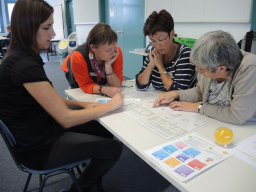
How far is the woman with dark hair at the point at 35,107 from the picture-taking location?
0.96m

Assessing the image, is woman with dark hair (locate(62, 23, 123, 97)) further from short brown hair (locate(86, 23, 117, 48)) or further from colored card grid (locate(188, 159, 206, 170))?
colored card grid (locate(188, 159, 206, 170))

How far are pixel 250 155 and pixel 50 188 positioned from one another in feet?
4.76

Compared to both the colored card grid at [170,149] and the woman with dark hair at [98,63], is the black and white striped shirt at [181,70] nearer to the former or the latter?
the woman with dark hair at [98,63]

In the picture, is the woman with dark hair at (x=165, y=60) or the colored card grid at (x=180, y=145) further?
the woman with dark hair at (x=165, y=60)

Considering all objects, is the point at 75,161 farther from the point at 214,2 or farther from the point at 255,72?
the point at 214,2

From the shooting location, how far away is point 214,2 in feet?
8.64

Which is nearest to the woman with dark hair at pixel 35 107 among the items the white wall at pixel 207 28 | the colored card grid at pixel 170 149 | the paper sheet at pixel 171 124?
the paper sheet at pixel 171 124

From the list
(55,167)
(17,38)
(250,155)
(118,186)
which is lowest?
(118,186)

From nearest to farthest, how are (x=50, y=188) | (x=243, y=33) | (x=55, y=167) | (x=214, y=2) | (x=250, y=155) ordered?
(x=250, y=155) → (x=55, y=167) → (x=50, y=188) → (x=243, y=33) → (x=214, y=2)

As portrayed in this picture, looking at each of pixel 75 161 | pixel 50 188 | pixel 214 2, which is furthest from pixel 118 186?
pixel 214 2

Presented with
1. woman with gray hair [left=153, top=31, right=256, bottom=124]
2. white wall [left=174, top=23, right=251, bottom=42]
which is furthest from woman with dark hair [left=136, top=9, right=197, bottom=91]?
white wall [left=174, top=23, right=251, bottom=42]

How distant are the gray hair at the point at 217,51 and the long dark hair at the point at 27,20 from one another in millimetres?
802

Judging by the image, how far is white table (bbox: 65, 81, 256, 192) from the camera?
647 millimetres

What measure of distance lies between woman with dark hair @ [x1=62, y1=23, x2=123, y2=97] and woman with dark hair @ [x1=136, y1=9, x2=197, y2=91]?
0.25m
